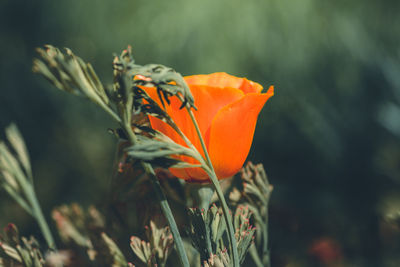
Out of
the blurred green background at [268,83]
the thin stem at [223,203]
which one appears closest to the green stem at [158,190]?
the thin stem at [223,203]

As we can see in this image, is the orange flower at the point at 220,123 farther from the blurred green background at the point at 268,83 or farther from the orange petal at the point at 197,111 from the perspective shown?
the blurred green background at the point at 268,83

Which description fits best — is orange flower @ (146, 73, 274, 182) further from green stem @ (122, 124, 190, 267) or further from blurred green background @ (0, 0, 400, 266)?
blurred green background @ (0, 0, 400, 266)

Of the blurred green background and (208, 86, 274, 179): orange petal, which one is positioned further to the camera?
the blurred green background

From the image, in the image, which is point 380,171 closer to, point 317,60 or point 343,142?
point 343,142

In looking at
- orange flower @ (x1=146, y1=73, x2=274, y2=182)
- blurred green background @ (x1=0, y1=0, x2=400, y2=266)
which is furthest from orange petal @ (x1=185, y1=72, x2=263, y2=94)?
blurred green background @ (x1=0, y1=0, x2=400, y2=266)

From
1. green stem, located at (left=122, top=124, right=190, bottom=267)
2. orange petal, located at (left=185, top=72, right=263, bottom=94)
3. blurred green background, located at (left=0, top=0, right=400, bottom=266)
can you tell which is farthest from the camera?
blurred green background, located at (left=0, top=0, right=400, bottom=266)

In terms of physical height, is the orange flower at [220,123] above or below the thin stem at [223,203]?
above

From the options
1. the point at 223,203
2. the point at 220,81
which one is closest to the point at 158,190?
the point at 223,203
